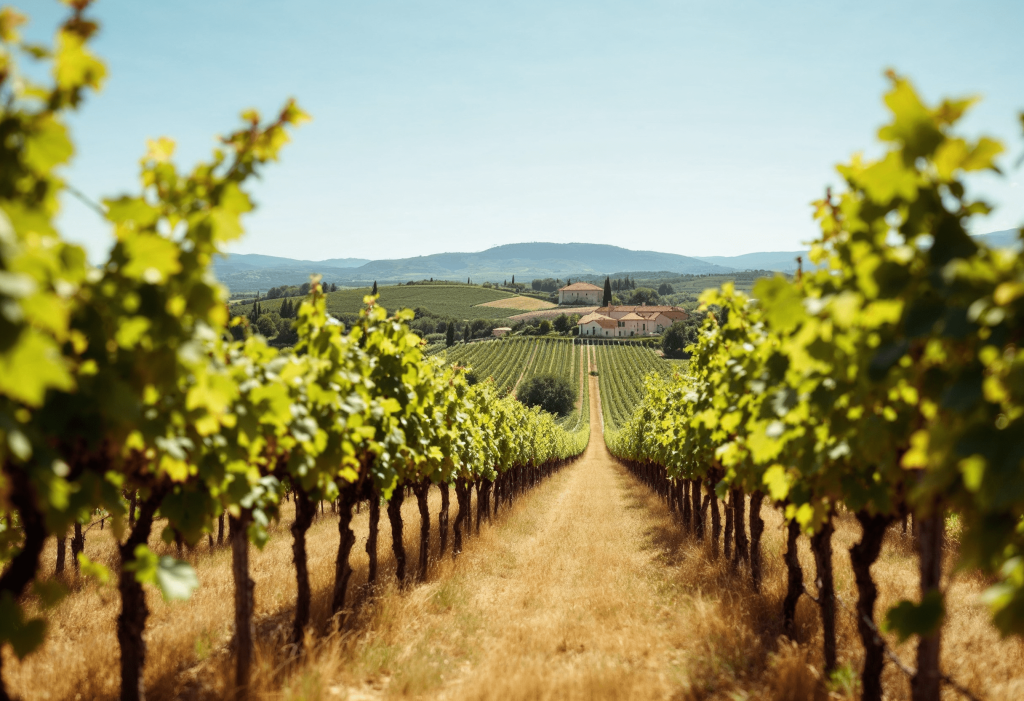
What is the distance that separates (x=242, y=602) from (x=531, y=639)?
3.63 m

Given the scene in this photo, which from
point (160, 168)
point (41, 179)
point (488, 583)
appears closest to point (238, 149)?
point (160, 168)

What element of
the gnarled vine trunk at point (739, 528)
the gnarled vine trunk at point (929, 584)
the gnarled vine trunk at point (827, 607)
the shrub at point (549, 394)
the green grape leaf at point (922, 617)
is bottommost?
the shrub at point (549, 394)

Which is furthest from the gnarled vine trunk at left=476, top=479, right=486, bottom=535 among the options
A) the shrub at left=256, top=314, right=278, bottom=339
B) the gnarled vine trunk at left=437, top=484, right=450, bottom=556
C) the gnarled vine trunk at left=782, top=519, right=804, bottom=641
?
the shrub at left=256, top=314, right=278, bottom=339

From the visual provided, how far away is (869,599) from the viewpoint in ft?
16.2

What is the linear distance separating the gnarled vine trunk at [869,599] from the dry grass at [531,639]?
0.59 metres

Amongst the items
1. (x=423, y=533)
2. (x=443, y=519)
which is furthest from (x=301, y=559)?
(x=443, y=519)

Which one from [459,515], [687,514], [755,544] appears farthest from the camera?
[687,514]

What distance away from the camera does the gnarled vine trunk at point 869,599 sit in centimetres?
463

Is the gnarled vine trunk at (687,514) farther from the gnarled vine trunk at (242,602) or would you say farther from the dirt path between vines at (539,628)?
the gnarled vine trunk at (242,602)

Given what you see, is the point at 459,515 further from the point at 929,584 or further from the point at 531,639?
the point at 929,584

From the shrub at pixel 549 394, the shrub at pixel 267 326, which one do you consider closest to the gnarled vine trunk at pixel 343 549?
the shrub at pixel 549 394

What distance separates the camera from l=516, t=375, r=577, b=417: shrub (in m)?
84.8

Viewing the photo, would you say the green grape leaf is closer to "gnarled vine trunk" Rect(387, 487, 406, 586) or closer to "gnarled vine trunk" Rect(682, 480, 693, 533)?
"gnarled vine trunk" Rect(387, 487, 406, 586)

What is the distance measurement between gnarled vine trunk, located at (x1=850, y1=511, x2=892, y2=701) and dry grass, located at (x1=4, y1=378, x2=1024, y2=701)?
0.59 metres
